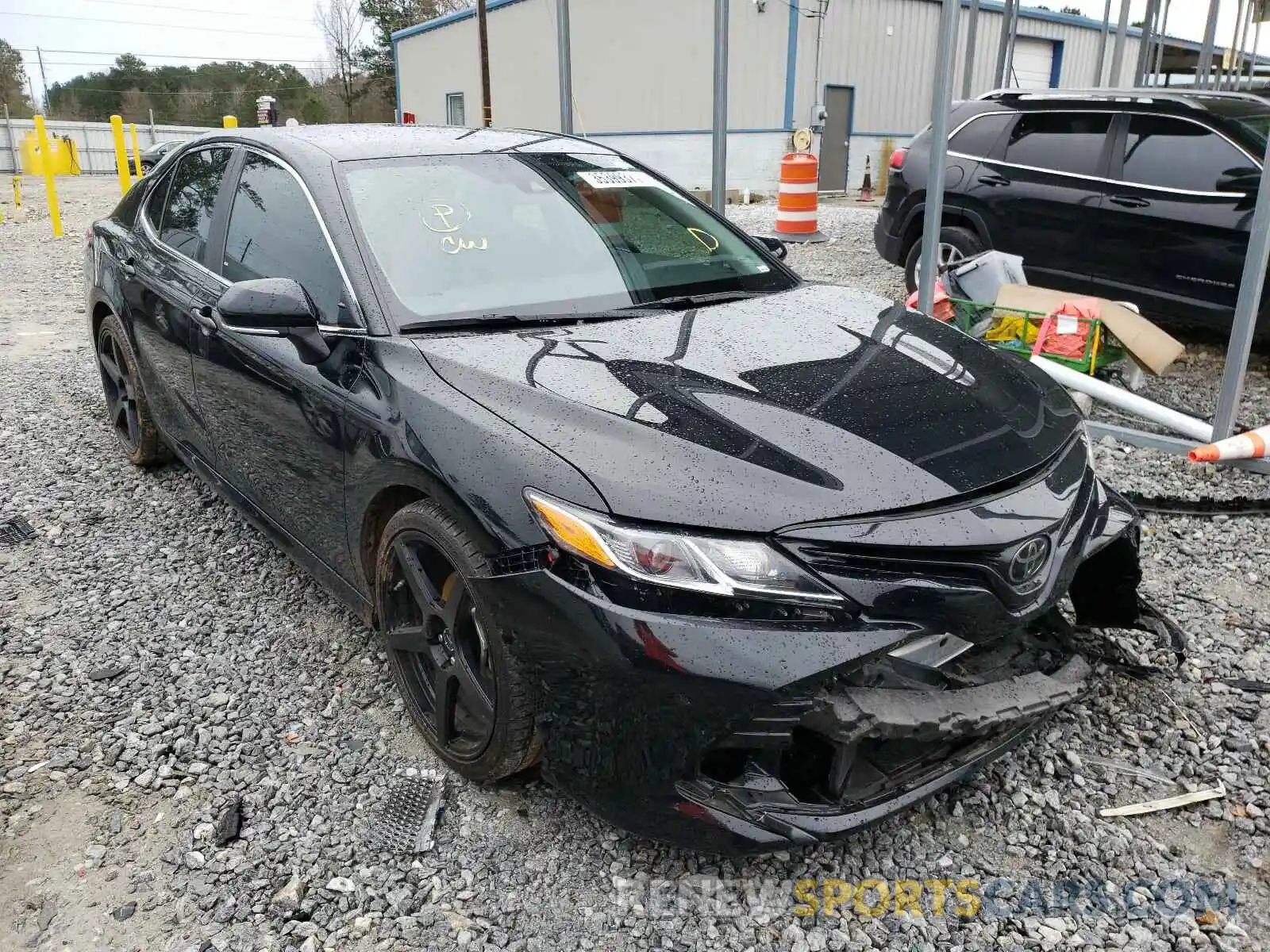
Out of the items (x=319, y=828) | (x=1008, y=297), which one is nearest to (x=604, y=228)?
(x=319, y=828)

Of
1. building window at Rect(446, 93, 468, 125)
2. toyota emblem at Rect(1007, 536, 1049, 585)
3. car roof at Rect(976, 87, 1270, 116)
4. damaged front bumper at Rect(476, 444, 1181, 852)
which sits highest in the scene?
building window at Rect(446, 93, 468, 125)

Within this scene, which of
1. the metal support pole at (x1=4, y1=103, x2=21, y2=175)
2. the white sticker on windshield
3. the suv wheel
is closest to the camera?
the white sticker on windshield

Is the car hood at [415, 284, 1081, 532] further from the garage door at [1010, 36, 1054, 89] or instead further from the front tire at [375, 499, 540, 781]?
the garage door at [1010, 36, 1054, 89]

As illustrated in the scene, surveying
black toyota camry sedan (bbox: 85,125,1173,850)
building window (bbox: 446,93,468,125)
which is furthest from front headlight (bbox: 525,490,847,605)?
building window (bbox: 446,93,468,125)

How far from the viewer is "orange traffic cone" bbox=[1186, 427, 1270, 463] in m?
4.55

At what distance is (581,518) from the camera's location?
2066 millimetres

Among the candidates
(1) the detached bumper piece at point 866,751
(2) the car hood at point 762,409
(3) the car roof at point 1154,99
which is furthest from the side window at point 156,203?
(3) the car roof at point 1154,99

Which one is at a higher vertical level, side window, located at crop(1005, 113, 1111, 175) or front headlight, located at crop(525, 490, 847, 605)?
side window, located at crop(1005, 113, 1111, 175)

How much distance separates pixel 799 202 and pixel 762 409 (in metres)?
10.4

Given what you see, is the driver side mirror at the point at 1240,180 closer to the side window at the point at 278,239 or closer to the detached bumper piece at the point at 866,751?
the detached bumper piece at the point at 866,751

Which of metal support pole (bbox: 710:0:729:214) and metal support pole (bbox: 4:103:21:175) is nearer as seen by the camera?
metal support pole (bbox: 710:0:729:214)

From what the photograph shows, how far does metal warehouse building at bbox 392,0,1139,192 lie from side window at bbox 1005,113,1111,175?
13.0 meters

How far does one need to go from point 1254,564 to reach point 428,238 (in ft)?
10.8

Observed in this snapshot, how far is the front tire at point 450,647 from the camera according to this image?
2.28 metres
